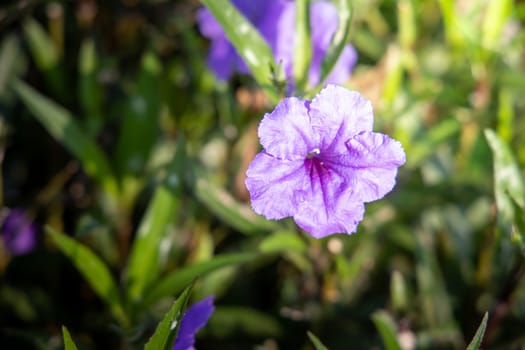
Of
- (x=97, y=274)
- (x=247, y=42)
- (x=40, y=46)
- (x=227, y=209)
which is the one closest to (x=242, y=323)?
(x=227, y=209)

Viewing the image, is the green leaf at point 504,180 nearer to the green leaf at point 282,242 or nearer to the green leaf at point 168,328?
the green leaf at point 282,242

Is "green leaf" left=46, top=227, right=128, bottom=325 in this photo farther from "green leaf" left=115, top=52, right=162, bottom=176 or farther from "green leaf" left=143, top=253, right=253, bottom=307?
"green leaf" left=115, top=52, right=162, bottom=176

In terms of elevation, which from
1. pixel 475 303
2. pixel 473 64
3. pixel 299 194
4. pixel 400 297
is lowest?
pixel 475 303

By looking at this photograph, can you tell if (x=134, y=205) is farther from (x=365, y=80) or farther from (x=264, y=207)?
(x=264, y=207)

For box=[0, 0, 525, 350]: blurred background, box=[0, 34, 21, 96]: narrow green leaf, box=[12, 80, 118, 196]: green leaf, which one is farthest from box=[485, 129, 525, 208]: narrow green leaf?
box=[0, 34, 21, 96]: narrow green leaf

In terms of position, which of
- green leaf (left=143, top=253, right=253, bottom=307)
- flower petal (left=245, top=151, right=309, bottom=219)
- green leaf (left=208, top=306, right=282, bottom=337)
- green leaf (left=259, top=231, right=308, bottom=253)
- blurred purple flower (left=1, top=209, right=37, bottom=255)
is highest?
flower petal (left=245, top=151, right=309, bottom=219)

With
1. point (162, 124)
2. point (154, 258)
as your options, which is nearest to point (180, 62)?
point (162, 124)
